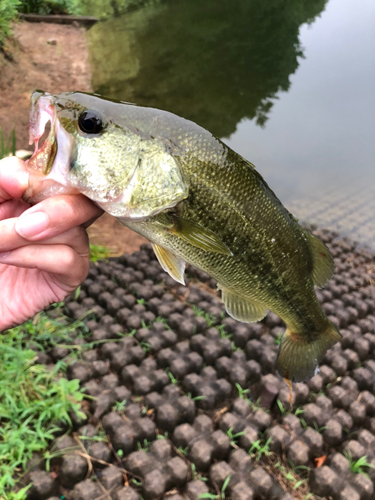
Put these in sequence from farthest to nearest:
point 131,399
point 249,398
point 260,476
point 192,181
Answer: point 249,398
point 131,399
point 260,476
point 192,181

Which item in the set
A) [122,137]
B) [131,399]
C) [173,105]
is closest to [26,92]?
[173,105]

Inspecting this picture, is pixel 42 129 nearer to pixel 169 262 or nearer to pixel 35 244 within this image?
pixel 35 244

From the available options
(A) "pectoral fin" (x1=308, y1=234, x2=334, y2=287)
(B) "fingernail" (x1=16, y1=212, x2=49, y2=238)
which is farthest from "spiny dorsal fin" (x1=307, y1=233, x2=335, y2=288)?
(B) "fingernail" (x1=16, y1=212, x2=49, y2=238)

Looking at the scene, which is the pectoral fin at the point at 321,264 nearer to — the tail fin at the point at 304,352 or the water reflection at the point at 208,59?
the tail fin at the point at 304,352

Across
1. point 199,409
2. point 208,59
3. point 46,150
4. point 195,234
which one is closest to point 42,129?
point 46,150

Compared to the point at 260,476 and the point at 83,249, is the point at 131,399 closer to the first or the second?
the point at 260,476

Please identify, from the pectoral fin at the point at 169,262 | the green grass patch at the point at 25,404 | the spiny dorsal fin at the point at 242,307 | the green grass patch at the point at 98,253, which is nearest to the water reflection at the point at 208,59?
the green grass patch at the point at 98,253

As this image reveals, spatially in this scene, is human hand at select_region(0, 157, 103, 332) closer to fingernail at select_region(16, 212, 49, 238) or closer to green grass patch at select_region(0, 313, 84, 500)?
fingernail at select_region(16, 212, 49, 238)

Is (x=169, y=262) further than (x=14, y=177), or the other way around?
(x=169, y=262)
